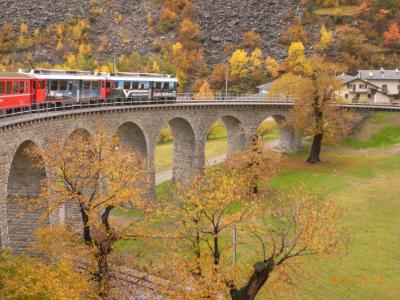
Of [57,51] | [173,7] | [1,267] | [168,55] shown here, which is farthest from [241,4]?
[1,267]

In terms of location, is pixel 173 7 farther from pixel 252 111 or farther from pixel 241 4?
pixel 252 111

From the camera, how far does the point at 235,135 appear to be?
62188 mm

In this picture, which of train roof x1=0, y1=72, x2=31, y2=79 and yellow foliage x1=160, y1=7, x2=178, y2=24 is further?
yellow foliage x1=160, y1=7, x2=178, y2=24

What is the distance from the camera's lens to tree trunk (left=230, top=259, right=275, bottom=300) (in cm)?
2073

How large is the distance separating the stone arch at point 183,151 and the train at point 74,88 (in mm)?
3200

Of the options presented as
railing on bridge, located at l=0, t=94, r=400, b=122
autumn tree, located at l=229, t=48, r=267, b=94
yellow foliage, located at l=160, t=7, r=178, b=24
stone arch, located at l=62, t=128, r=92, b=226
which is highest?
yellow foliage, located at l=160, t=7, r=178, b=24

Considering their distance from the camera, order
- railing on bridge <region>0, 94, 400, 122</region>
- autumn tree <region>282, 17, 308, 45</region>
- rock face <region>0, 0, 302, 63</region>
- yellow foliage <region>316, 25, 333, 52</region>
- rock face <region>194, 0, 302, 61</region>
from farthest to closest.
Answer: rock face <region>0, 0, 302, 63</region>
rock face <region>194, 0, 302, 61</region>
autumn tree <region>282, 17, 308, 45</region>
yellow foliage <region>316, 25, 333, 52</region>
railing on bridge <region>0, 94, 400, 122</region>

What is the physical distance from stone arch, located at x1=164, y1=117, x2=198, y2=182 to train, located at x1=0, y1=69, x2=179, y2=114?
3.20m

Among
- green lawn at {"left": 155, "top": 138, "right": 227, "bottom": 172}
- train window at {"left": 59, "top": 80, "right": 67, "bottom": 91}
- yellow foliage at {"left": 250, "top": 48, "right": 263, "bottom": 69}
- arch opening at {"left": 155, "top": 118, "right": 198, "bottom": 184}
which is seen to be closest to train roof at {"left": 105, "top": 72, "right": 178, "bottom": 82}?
arch opening at {"left": 155, "top": 118, "right": 198, "bottom": 184}

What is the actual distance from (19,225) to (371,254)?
23.4 m

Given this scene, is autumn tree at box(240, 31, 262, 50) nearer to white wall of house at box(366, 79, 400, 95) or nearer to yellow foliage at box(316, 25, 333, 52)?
yellow foliage at box(316, 25, 333, 52)

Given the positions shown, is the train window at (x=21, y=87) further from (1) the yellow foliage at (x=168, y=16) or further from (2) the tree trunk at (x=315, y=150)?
(1) the yellow foliage at (x=168, y=16)

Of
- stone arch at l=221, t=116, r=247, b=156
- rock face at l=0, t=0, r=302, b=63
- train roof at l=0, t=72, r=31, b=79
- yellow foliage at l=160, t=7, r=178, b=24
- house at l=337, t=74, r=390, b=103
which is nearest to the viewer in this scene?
A: train roof at l=0, t=72, r=31, b=79

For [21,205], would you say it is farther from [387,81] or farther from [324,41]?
[324,41]
